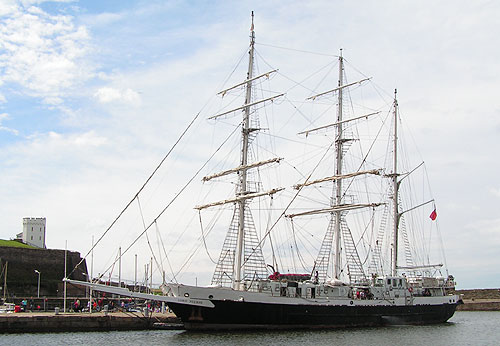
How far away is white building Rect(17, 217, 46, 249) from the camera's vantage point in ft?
339

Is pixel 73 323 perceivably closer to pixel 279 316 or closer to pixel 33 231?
pixel 279 316

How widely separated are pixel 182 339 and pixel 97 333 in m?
7.30

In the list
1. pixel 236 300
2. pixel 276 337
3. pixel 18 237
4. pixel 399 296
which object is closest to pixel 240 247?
pixel 236 300

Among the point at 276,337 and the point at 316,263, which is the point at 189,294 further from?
the point at 316,263

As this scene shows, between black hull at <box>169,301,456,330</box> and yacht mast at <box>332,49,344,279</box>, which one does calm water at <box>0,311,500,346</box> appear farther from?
yacht mast at <box>332,49,344,279</box>

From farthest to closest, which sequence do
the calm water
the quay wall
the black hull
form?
the quay wall < the black hull < the calm water

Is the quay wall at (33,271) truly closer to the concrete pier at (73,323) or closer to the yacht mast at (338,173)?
the concrete pier at (73,323)

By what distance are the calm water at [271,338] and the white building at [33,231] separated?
216ft

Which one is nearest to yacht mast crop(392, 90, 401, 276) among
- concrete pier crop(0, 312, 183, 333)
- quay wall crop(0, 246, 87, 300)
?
concrete pier crop(0, 312, 183, 333)

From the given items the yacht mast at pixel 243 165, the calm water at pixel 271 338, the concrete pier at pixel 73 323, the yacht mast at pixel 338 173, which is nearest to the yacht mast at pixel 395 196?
the yacht mast at pixel 338 173

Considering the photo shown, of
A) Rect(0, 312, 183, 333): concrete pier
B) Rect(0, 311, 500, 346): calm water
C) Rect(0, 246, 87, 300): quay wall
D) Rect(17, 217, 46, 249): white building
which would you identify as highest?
Rect(17, 217, 46, 249): white building

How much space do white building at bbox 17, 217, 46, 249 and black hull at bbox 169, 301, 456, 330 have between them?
67.4 m

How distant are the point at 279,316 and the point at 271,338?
559 cm

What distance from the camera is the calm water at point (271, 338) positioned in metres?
37.2
